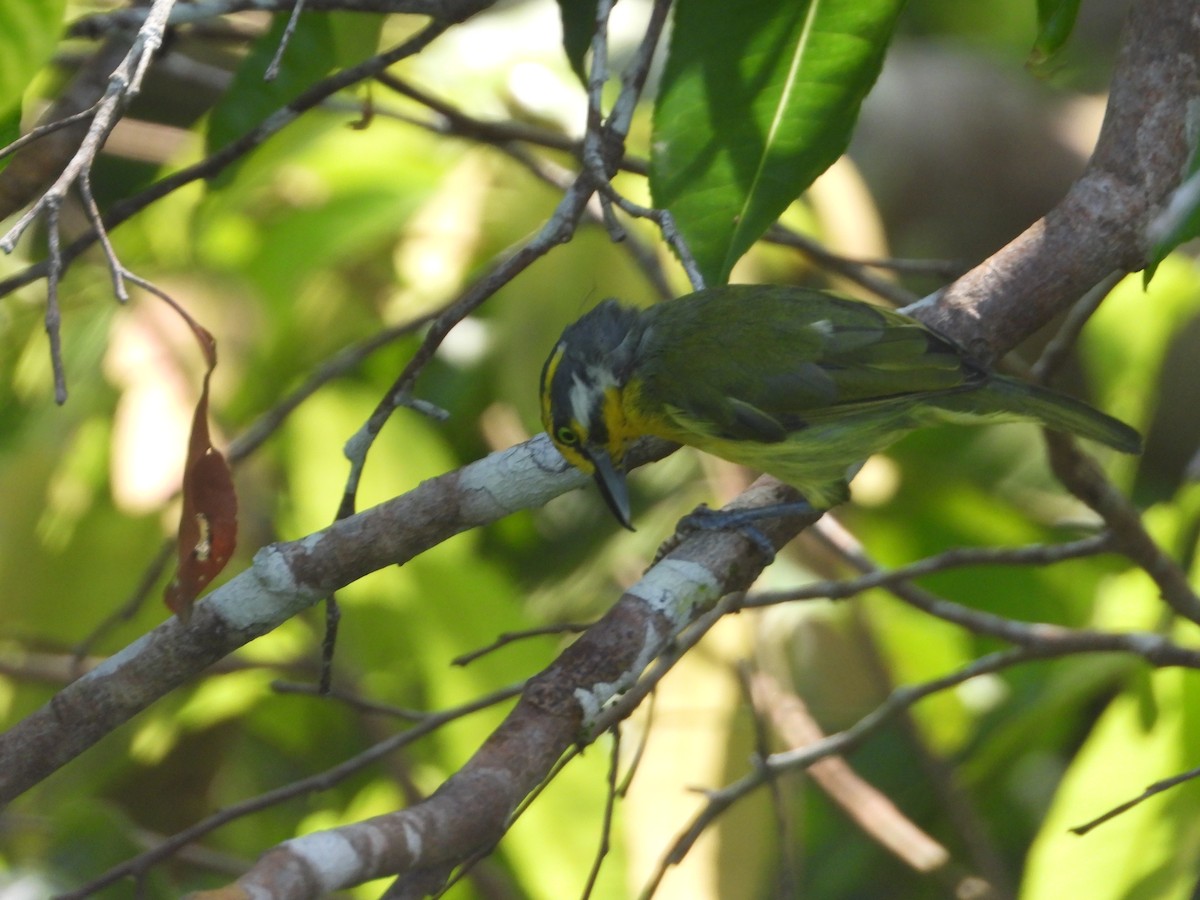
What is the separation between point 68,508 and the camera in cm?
320

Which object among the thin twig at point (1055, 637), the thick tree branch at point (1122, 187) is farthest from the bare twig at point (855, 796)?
the thick tree branch at point (1122, 187)

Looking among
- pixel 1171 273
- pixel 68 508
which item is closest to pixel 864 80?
pixel 1171 273

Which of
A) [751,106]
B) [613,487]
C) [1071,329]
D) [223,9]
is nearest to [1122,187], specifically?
[1071,329]

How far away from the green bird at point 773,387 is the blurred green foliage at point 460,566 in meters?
0.51

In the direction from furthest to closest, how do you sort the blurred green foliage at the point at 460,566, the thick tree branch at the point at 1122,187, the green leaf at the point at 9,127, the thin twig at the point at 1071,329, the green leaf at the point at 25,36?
the blurred green foliage at the point at 460,566 < the thin twig at the point at 1071,329 < the thick tree branch at the point at 1122,187 < the green leaf at the point at 9,127 < the green leaf at the point at 25,36

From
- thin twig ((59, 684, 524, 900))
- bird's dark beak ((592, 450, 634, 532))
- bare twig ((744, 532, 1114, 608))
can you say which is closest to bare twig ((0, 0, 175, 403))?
thin twig ((59, 684, 524, 900))

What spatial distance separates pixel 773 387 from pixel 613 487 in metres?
0.45

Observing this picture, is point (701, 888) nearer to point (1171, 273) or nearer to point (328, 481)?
point (328, 481)

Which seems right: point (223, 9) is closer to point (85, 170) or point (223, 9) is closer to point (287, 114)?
point (287, 114)

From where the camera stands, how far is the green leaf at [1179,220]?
41.4 inches

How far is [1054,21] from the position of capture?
1.90 m

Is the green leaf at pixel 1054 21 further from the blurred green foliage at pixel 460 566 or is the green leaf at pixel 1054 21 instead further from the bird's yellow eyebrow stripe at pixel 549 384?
the blurred green foliage at pixel 460 566

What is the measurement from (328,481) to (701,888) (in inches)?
49.7

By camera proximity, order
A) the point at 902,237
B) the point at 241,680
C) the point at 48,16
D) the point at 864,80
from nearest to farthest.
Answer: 1. the point at 48,16
2. the point at 864,80
3. the point at 241,680
4. the point at 902,237
